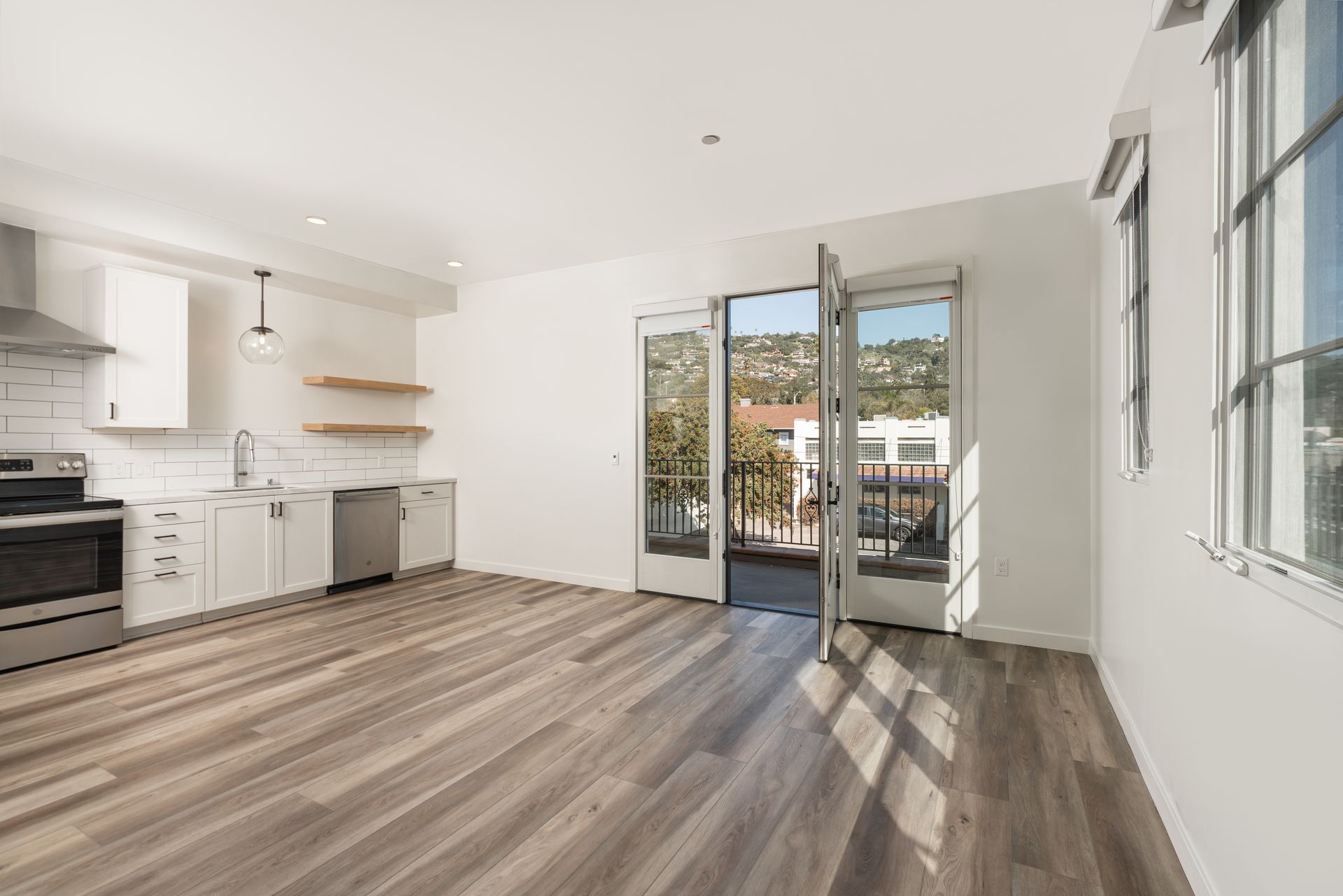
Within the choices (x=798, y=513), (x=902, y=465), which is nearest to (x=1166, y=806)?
(x=902, y=465)

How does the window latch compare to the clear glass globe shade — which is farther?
the clear glass globe shade

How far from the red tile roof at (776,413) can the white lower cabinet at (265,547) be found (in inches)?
200

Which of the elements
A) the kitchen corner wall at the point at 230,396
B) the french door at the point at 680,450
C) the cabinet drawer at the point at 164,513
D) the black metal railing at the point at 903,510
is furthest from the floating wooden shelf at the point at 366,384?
the black metal railing at the point at 903,510

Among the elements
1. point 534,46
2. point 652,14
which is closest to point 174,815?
point 534,46

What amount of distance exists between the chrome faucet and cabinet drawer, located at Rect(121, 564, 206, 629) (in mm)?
881

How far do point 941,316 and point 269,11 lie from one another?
3.61 metres

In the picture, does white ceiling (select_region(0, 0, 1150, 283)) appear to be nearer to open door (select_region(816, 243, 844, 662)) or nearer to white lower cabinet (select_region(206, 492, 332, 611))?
open door (select_region(816, 243, 844, 662))

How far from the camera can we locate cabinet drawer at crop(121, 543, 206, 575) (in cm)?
377

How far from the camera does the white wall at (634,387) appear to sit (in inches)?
138

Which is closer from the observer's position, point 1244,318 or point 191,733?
point 1244,318

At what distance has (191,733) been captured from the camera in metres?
2.54

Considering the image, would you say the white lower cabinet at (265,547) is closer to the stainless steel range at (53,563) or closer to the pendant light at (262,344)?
the stainless steel range at (53,563)

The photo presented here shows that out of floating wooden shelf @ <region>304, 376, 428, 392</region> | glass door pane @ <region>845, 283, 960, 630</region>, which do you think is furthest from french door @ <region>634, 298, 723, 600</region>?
floating wooden shelf @ <region>304, 376, 428, 392</region>

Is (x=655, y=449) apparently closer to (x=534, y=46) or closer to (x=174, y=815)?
(x=534, y=46)
